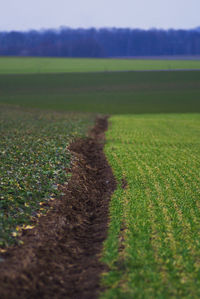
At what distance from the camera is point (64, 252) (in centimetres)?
903

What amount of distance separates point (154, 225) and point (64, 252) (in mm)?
2853

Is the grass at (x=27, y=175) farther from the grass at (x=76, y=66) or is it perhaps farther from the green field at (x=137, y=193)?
the grass at (x=76, y=66)

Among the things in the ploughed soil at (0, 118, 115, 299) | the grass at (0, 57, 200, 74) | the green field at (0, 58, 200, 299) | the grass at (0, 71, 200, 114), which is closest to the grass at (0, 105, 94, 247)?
the green field at (0, 58, 200, 299)

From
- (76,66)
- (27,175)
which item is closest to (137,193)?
(27,175)

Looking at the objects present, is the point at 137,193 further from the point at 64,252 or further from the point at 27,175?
the point at 64,252

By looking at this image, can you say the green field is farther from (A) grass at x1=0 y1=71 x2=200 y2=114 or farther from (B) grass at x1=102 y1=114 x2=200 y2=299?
(A) grass at x1=0 y1=71 x2=200 y2=114

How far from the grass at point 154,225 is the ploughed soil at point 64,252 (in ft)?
1.19

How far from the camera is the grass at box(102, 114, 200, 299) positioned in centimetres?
755

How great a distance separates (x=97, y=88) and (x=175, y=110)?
2519 cm

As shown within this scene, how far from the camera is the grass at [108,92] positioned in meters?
53.0

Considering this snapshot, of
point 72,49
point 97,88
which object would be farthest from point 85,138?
point 72,49

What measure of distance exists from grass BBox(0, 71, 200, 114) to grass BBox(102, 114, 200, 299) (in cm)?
2944

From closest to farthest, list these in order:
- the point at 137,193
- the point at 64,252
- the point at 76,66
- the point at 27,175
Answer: the point at 64,252 → the point at 27,175 → the point at 137,193 → the point at 76,66

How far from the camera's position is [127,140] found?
26609 millimetres
